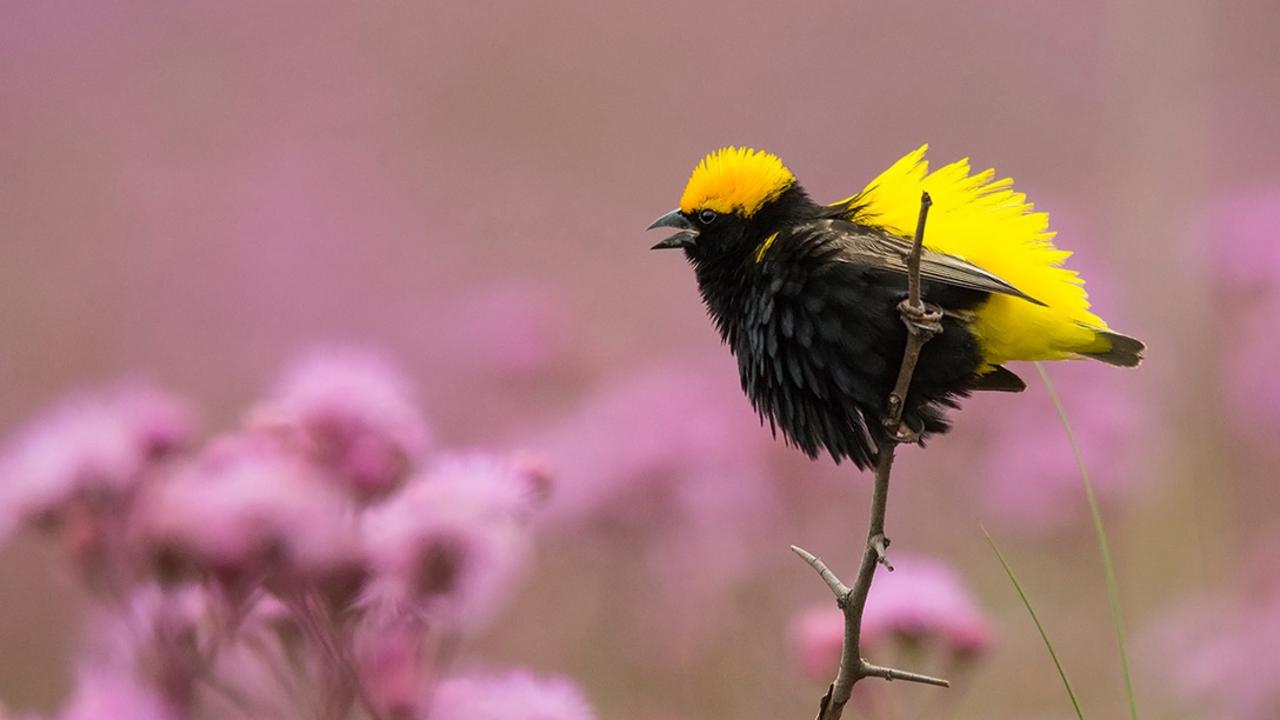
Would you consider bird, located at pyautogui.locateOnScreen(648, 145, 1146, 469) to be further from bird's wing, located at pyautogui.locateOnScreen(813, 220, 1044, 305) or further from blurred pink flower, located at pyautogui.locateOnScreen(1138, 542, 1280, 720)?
blurred pink flower, located at pyautogui.locateOnScreen(1138, 542, 1280, 720)

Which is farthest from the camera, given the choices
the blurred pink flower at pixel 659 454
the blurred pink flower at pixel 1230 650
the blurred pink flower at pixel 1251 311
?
the blurred pink flower at pixel 1251 311

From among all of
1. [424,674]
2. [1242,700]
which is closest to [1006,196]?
[424,674]

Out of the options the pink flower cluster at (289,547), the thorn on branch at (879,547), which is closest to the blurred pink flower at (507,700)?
the pink flower cluster at (289,547)

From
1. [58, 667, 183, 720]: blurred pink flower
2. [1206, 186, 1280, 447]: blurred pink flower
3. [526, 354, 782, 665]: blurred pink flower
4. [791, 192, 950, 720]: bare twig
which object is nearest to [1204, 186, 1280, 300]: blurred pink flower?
[1206, 186, 1280, 447]: blurred pink flower

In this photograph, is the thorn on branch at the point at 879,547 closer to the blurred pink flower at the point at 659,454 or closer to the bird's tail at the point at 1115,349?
the bird's tail at the point at 1115,349

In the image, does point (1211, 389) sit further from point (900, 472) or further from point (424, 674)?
point (424, 674)

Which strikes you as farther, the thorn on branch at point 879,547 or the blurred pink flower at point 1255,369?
the blurred pink flower at point 1255,369
